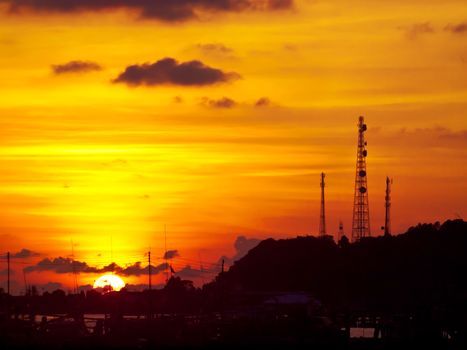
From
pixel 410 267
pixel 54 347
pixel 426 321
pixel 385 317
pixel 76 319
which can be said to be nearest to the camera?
pixel 54 347

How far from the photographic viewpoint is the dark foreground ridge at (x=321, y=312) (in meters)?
85.2

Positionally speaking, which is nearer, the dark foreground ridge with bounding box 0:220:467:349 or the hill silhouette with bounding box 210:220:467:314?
the dark foreground ridge with bounding box 0:220:467:349

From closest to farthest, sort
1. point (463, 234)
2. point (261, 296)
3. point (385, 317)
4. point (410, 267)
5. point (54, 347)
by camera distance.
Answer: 1. point (54, 347)
2. point (385, 317)
3. point (261, 296)
4. point (410, 267)
5. point (463, 234)

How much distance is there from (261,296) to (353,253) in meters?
48.9

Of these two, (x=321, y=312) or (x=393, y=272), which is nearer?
(x=321, y=312)

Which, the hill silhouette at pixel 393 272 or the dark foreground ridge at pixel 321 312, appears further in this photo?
the hill silhouette at pixel 393 272

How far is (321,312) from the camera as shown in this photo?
11288cm

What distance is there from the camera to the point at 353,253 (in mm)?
191500

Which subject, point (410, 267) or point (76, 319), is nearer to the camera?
point (76, 319)

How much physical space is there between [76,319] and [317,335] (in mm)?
25374

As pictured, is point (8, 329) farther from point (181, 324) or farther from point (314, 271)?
point (314, 271)

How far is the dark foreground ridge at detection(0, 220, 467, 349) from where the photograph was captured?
85188 millimetres

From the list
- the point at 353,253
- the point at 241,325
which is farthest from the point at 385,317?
the point at 353,253

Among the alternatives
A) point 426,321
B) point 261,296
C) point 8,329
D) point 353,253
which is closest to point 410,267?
point 353,253
